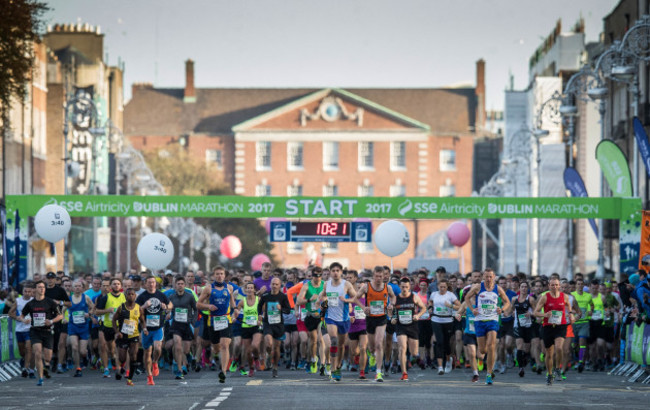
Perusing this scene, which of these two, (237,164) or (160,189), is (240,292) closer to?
(160,189)

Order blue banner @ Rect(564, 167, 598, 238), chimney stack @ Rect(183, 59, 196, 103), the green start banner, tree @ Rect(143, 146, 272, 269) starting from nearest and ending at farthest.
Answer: the green start banner, blue banner @ Rect(564, 167, 598, 238), tree @ Rect(143, 146, 272, 269), chimney stack @ Rect(183, 59, 196, 103)

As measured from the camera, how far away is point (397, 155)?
109562 mm

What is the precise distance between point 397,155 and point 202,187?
22.9 metres

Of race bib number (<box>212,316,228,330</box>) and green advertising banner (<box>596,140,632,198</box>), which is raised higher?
green advertising banner (<box>596,140,632,198</box>)

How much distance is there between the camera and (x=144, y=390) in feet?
65.7

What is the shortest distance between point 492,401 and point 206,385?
5.23 m

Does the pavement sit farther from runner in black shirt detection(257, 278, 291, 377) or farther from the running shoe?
runner in black shirt detection(257, 278, 291, 377)

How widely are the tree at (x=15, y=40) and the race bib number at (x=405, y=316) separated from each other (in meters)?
16.9

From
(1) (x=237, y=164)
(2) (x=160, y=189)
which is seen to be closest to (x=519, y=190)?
(2) (x=160, y=189)

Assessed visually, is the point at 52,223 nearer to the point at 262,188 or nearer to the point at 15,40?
the point at 15,40

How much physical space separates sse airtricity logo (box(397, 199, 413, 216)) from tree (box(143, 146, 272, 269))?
52.6 m

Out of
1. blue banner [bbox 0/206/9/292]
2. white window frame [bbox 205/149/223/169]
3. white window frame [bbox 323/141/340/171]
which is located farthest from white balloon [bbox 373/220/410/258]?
white window frame [bbox 205/149/223/169]

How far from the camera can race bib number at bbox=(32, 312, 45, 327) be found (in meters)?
22.3

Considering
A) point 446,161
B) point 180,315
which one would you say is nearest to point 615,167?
point 180,315
